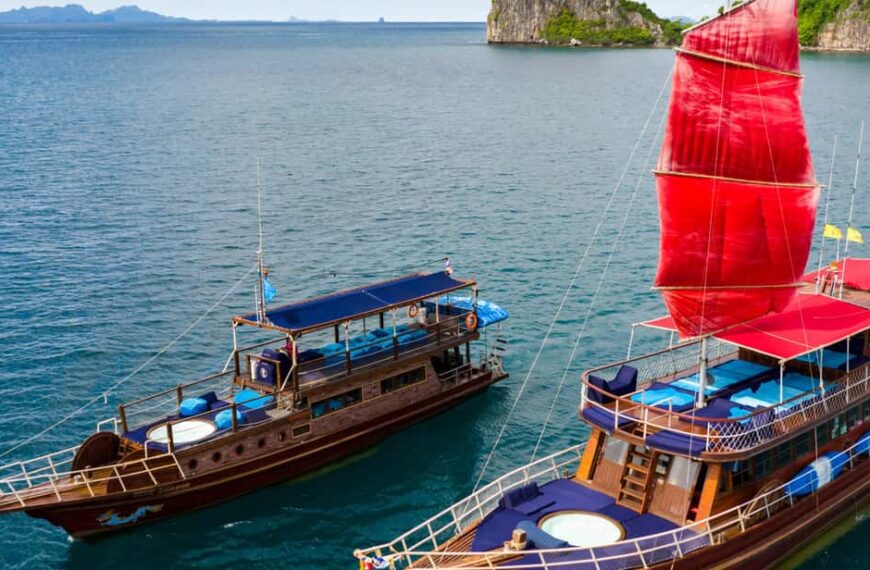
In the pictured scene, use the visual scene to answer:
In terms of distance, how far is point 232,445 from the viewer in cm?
3503

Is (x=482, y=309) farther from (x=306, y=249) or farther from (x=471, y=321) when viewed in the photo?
(x=306, y=249)

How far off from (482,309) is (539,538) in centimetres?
2087

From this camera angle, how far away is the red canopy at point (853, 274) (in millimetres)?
38438

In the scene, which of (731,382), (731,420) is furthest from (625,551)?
(731,382)

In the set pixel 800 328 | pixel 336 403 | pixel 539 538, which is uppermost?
pixel 800 328

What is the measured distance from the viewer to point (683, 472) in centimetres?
2806

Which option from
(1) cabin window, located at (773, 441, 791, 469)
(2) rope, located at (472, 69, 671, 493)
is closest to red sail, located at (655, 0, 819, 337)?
(1) cabin window, located at (773, 441, 791, 469)

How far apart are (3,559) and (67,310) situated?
2512 cm

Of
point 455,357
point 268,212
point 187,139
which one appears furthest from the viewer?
point 187,139

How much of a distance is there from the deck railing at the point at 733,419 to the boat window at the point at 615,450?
0.67 metres

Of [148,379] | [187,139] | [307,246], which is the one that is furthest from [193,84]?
[148,379]

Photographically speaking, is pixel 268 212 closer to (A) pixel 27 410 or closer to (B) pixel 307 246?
(B) pixel 307 246

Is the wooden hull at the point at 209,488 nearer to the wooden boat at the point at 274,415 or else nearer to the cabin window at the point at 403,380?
the wooden boat at the point at 274,415

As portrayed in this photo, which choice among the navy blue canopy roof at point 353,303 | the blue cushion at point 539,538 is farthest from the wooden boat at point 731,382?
the navy blue canopy roof at point 353,303
